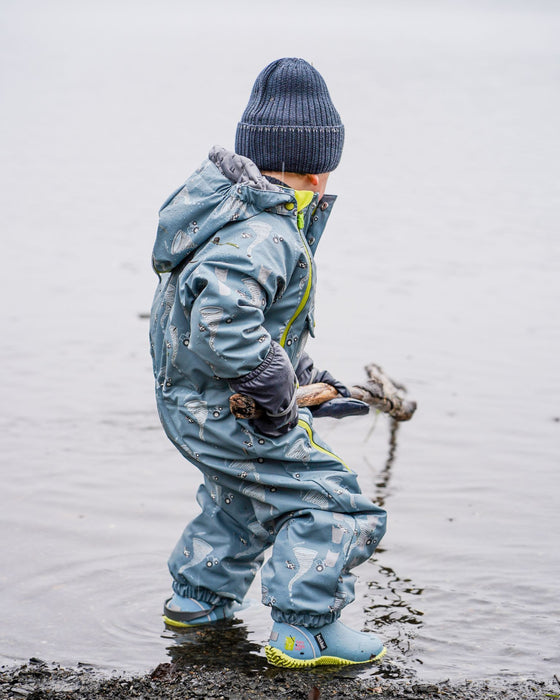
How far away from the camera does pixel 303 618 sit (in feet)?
10.9

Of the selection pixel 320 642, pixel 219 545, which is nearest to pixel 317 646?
pixel 320 642

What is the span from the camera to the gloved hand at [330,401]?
3.71 meters

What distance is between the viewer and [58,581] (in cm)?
413

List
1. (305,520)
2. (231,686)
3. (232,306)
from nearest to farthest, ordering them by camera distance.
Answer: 1. (232,306)
2. (231,686)
3. (305,520)

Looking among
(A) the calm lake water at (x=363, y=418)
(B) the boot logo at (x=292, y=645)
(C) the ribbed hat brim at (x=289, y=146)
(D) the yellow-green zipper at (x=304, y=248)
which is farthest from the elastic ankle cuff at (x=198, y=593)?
(C) the ribbed hat brim at (x=289, y=146)

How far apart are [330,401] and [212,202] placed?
86 centimetres

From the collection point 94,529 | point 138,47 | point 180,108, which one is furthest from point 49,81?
point 94,529

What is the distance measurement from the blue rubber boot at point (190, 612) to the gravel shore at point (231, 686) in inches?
11.9

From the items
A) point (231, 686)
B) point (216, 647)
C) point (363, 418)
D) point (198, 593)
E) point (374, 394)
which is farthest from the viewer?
point (363, 418)

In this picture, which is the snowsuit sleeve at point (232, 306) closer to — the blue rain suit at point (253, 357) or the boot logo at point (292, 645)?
the blue rain suit at point (253, 357)

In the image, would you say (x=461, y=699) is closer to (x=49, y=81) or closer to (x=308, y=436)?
(x=308, y=436)

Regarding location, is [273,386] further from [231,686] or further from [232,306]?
[231,686]

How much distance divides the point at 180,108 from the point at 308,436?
32.5 m

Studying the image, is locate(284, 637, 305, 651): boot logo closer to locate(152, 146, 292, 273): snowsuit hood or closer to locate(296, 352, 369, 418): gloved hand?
locate(296, 352, 369, 418): gloved hand
